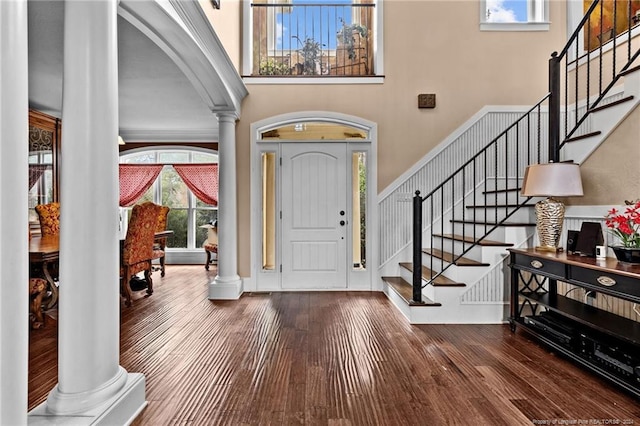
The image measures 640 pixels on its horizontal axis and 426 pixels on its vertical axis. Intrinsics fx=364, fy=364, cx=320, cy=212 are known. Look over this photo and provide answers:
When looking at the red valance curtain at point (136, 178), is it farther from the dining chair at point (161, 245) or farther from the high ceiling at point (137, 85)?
the dining chair at point (161, 245)

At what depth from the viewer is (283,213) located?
4.80 metres

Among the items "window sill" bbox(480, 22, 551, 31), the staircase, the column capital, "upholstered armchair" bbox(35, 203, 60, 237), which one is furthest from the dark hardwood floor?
"window sill" bbox(480, 22, 551, 31)

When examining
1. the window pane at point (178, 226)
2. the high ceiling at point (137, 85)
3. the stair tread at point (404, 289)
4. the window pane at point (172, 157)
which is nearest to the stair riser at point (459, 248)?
the stair tread at point (404, 289)

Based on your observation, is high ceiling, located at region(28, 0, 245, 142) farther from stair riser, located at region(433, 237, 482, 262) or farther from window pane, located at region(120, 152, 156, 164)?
stair riser, located at region(433, 237, 482, 262)

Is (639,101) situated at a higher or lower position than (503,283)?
higher

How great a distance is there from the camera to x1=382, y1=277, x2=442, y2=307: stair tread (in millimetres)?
3418

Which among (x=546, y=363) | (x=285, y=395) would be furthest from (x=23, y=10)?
(x=546, y=363)

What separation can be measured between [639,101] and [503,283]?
69.5 inches

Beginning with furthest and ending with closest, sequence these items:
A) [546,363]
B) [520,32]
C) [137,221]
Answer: [520,32] → [137,221] → [546,363]

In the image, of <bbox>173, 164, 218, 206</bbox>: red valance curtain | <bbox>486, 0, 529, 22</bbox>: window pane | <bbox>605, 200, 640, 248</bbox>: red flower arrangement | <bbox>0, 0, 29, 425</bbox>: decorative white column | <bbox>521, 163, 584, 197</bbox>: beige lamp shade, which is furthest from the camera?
<bbox>173, 164, 218, 206</bbox>: red valance curtain

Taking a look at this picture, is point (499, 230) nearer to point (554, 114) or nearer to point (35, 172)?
point (554, 114)

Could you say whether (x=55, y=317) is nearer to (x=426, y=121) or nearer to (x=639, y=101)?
(x=426, y=121)

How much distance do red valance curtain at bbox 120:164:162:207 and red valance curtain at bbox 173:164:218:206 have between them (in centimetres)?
49

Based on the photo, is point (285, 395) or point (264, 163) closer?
point (285, 395)
